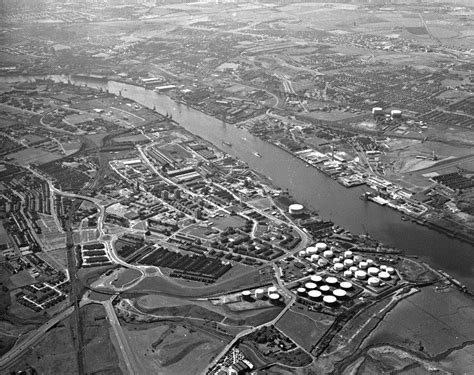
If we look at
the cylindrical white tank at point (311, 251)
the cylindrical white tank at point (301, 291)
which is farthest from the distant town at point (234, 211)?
the cylindrical white tank at point (311, 251)

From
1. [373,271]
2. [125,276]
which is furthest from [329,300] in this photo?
[125,276]

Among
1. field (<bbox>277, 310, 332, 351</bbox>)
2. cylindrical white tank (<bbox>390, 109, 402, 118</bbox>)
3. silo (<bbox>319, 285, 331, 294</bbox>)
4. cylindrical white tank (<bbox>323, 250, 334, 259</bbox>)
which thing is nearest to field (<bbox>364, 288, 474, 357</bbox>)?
field (<bbox>277, 310, 332, 351</bbox>)

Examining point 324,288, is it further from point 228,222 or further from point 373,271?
point 228,222

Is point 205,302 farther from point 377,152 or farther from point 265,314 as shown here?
point 377,152

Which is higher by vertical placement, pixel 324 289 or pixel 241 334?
pixel 324 289

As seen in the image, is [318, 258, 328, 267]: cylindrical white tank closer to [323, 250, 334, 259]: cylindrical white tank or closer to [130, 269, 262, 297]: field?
[323, 250, 334, 259]: cylindrical white tank
